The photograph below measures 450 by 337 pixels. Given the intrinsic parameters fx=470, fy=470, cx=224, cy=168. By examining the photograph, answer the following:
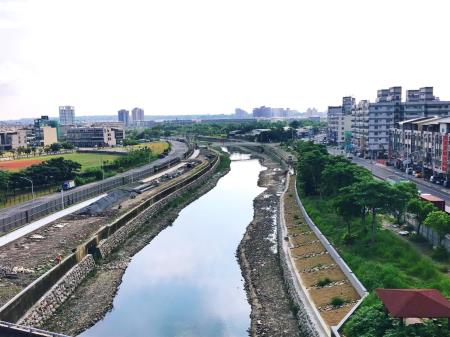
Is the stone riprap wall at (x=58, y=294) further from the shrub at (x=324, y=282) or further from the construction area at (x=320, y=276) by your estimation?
the shrub at (x=324, y=282)

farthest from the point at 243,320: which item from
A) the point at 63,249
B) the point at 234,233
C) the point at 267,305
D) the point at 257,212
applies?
the point at 257,212

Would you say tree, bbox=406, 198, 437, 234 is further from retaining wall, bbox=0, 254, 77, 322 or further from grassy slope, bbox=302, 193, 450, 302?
retaining wall, bbox=0, 254, 77, 322

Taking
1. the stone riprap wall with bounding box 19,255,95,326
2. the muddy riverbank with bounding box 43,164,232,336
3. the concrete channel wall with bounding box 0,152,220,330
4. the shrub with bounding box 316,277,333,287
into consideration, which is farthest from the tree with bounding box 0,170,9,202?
the shrub with bounding box 316,277,333,287

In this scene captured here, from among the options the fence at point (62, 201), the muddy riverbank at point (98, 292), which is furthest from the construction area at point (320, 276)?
the fence at point (62, 201)

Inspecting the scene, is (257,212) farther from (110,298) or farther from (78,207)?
(110,298)

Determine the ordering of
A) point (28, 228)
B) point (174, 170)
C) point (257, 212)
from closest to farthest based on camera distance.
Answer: point (28, 228) < point (257, 212) < point (174, 170)

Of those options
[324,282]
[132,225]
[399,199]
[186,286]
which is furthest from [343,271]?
[132,225]
